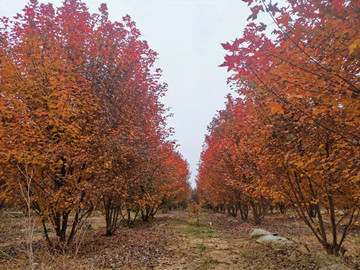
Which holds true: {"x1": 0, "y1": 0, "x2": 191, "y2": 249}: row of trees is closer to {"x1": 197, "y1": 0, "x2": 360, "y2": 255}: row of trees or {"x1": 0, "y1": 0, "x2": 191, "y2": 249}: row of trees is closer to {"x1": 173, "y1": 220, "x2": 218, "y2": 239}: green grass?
{"x1": 197, "y1": 0, "x2": 360, "y2": 255}: row of trees

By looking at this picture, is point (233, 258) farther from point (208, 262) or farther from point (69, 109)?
point (69, 109)

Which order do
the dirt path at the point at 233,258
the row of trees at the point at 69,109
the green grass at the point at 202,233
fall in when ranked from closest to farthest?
the row of trees at the point at 69,109 → the dirt path at the point at 233,258 → the green grass at the point at 202,233

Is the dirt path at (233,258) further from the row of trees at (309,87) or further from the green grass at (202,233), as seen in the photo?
the green grass at (202,233)

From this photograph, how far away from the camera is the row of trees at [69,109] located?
5.66 metres

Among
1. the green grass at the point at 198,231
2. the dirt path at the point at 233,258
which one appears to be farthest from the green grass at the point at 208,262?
the green grass at the point at 198,231

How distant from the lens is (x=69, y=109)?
573cm

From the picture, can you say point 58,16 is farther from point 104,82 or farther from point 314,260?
point 314,260

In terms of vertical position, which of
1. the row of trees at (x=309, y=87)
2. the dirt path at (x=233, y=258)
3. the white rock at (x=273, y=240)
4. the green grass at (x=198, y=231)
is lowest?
the green grass at (x=198, y=231)

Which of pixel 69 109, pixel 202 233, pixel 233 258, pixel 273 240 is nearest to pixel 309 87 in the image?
pixel 69 109

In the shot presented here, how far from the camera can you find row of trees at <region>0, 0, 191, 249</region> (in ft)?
18.6

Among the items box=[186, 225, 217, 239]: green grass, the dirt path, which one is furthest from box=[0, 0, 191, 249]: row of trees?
box=[186, 225, 217, 239]: green grass

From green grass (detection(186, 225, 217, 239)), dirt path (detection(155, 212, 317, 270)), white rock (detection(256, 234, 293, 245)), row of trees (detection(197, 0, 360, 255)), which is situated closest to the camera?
row of trees (detection(197, 0, 360, 255))

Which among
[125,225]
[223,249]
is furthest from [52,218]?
[125,225]

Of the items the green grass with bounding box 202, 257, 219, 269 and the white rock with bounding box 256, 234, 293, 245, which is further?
the white rock with bounding box 256, 234, 293, 245
